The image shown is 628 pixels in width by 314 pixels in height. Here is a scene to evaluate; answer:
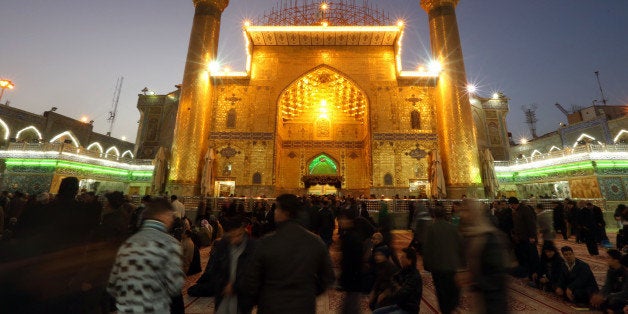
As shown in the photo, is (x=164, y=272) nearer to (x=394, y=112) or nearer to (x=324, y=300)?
(x=324, y=300)

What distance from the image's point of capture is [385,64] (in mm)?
17453

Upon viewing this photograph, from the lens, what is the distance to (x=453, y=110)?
603 inches

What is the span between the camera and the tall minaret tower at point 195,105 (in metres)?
14.7

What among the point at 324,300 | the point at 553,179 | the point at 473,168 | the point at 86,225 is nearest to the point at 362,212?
the point at 324,300

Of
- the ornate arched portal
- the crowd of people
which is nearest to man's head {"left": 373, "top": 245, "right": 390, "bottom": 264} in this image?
the crowd of people

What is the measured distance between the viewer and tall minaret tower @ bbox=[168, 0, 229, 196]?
14734mm

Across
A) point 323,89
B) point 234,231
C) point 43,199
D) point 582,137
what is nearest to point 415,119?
point 323,89

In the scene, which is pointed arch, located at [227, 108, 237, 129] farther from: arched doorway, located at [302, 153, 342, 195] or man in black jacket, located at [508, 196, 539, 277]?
man in black jacket, located at [508, 196, 539, 277]

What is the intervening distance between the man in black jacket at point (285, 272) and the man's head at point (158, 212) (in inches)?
27.7

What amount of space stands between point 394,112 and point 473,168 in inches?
211

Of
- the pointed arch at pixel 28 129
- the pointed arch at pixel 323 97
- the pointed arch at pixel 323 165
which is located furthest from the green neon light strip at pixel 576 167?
the pointed arch at pixel 28 129

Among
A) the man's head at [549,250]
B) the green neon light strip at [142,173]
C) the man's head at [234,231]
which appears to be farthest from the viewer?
the green neon light strip at [142,173]

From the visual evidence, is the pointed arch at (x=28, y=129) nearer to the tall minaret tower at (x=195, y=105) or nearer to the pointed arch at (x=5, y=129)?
the pointed arch at (x=5, y=129)

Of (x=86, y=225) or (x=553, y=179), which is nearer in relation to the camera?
(x=86, y=225)
